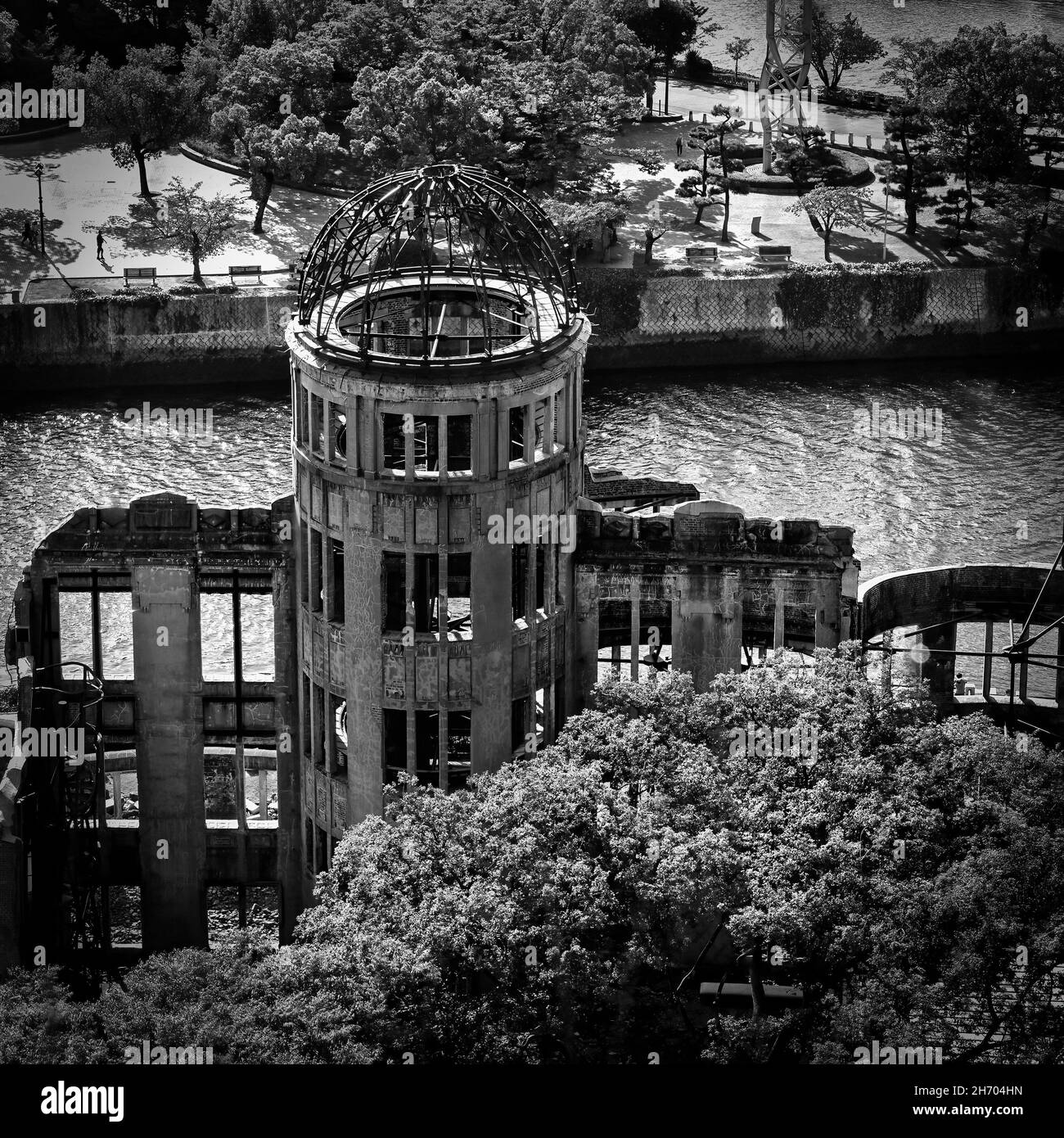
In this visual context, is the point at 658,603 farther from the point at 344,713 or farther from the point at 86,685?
→ the point at 86,685

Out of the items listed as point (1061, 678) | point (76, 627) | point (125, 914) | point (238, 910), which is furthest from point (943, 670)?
point (76, 627)

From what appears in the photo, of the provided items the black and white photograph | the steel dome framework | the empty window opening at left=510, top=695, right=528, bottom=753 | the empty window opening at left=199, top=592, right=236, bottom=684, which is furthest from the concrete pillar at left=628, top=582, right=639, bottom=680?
the empty window opening at left=199, top=592, right=236, bottom=684

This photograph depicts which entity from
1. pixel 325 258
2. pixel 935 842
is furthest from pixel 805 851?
pixel 325 258

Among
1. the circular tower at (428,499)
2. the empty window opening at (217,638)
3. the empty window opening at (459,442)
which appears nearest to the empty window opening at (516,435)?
the circular tower at (428,499)

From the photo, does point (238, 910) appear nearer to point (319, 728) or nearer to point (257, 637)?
point (319, 728)

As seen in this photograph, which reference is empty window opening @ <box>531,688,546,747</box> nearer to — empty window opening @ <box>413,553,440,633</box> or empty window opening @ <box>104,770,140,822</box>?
empty window opening @ <box>413,553,440,633</box>
